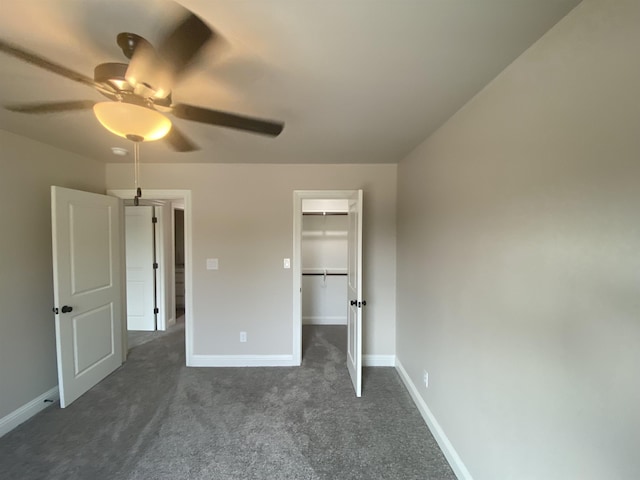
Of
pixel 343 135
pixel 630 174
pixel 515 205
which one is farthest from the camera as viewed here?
pixel 343 135

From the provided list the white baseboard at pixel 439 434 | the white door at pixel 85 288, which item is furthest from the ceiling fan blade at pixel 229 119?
the white baseboard at pixel 439 434

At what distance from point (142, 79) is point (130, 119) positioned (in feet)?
0.72

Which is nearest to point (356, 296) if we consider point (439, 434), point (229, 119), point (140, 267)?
point (439, 434)

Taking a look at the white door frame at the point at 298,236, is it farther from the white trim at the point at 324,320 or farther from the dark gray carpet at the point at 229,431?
the white trim at the point at 324,320

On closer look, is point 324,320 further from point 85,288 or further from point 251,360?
point 85,288

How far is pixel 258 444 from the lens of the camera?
1961mm

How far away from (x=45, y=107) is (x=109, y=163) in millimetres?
2071

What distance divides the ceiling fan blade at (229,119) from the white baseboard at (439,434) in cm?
226

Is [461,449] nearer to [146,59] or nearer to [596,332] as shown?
[596,332]

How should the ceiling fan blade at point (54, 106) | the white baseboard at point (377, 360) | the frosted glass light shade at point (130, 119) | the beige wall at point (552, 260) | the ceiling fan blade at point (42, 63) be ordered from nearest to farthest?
the beige wall at point (552, 260)
the ceiling fan blade at point (42, 63)
the frosted glass light shade at point (130, 119)
the ceiling fan blade at point (54, 106)
the white baseboard at point (377, 360)

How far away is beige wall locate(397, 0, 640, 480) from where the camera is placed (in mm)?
796

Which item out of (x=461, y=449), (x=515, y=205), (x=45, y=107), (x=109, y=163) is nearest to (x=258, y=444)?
(x=461, y=449)

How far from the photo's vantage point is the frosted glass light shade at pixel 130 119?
109 centimetres

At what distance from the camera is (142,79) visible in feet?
3.22
